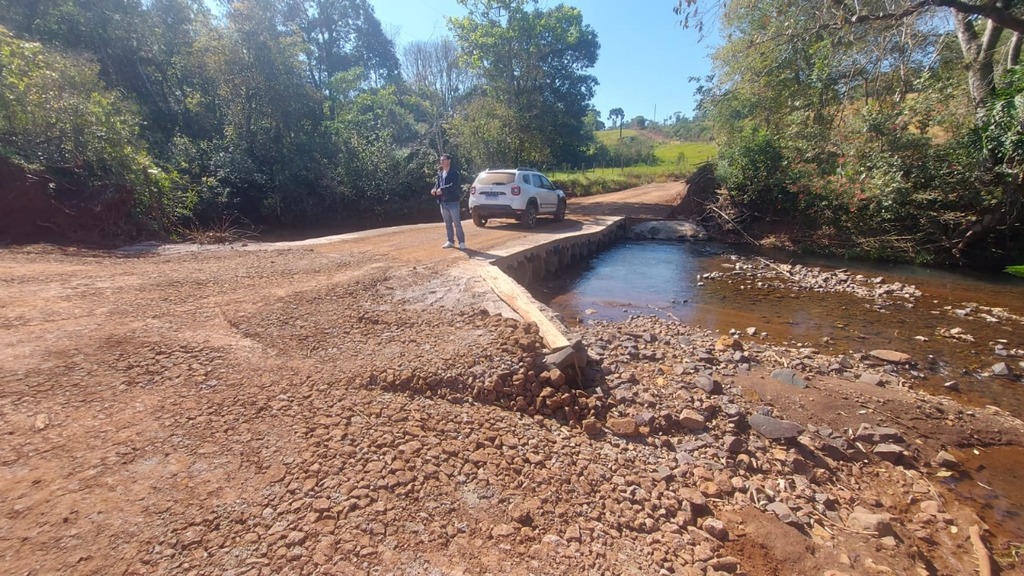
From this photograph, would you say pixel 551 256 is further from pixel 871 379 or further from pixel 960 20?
pixel 960 20

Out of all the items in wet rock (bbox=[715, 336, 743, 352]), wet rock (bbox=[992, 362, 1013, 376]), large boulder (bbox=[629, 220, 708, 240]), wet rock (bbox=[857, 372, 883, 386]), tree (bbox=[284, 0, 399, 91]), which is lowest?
wet rock (bbox=[992, 362, 1013, 376])

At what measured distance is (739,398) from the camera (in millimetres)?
4965

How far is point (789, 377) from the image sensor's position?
5.51 metres

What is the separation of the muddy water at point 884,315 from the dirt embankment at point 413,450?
21.0 inches

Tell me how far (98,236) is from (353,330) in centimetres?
736

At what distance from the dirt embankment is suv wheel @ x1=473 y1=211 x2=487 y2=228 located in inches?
291

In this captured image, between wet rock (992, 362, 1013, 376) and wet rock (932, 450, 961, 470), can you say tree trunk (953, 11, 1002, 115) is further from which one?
wet rock (932, 450, 961, 470)

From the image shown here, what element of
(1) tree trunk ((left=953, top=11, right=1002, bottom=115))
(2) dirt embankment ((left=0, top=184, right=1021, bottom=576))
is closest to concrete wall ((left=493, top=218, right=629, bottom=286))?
(2) dirt embankment ((left=0, top=184, right=1021, bottom=576))

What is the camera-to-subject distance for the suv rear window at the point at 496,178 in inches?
495

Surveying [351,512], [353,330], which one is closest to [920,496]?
[351,512]

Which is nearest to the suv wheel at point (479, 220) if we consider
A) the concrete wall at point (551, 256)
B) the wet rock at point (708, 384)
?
the concrete wall at point (551, 256)

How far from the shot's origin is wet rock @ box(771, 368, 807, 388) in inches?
213

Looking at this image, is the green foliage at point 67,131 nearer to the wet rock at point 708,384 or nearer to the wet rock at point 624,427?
the wet rock at point 624,427

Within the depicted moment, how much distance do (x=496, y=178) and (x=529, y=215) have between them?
1.44 meters
